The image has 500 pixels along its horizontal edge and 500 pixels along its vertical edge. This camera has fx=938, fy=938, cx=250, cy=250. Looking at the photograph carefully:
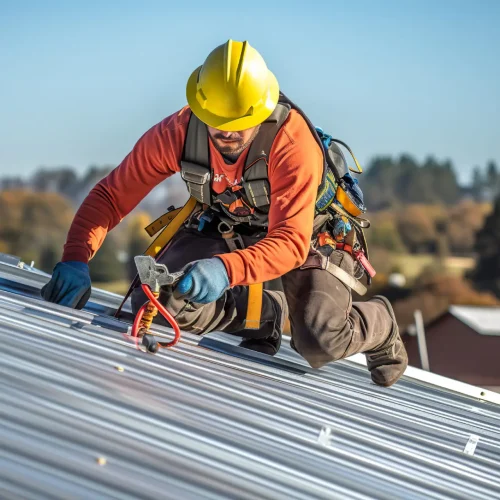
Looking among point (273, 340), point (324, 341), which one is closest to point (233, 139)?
point (324, 341)

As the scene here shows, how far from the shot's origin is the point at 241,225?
5.85 metres

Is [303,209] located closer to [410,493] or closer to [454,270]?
[410,493]

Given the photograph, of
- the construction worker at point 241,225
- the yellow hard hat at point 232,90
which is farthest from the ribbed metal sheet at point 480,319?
the yellow hard hat at point 232,90

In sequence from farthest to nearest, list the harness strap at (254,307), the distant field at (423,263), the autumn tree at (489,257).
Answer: the distant field at (423,263) → the autumn tree at (489,257) → the harness strap at (254,307)

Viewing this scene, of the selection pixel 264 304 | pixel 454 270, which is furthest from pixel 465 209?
pixel 264 304

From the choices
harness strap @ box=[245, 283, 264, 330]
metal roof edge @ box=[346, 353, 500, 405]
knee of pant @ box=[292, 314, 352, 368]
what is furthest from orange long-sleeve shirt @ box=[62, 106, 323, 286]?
metal roof edge @ box=[346, 353, 500, 405]

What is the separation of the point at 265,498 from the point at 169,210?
10.0ft

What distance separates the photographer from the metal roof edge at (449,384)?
641cm

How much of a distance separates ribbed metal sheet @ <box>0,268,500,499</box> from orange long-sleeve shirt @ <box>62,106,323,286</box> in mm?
536

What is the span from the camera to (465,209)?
296ft

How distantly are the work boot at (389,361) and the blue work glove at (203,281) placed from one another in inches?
65.7

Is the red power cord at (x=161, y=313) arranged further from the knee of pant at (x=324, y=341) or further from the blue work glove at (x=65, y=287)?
the knee of pant at (x=324, y=341)

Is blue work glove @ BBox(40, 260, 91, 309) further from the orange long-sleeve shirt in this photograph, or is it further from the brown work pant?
the brown work pant

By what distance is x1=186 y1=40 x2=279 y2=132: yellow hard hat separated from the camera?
494cm
